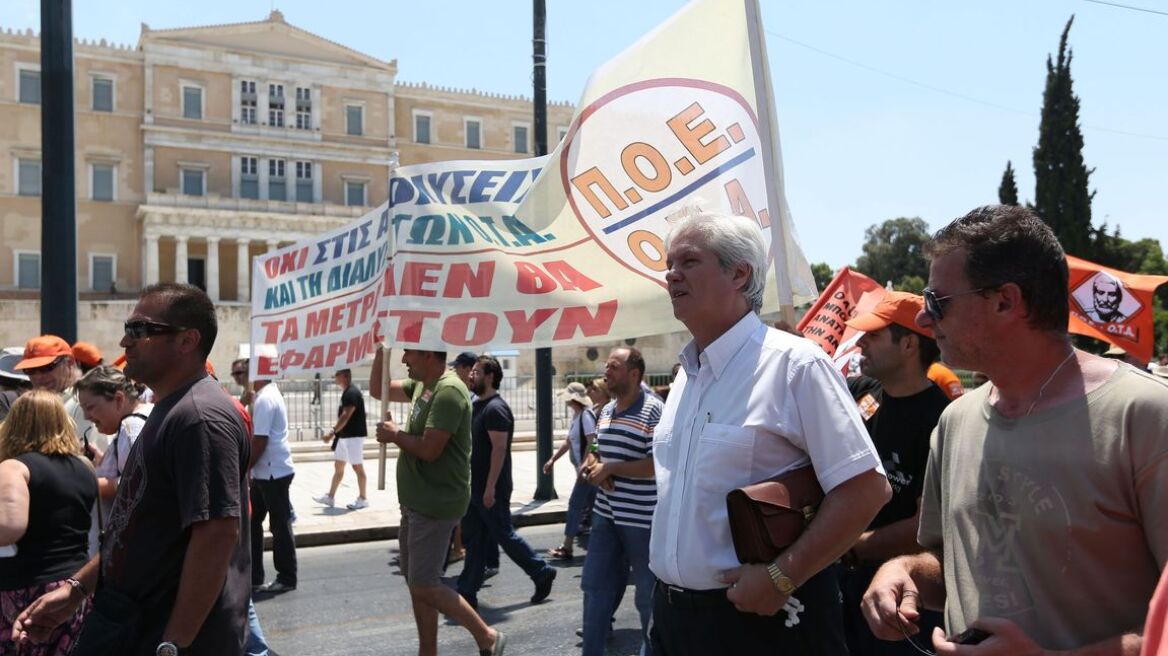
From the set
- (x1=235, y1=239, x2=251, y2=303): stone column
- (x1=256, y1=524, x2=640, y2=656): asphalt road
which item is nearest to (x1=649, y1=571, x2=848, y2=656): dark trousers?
(x1=256, y1=524, x2=640, y2=656): asphalt road

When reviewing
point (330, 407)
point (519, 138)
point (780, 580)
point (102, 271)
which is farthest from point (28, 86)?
point (780, 580)

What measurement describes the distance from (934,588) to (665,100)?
116 inches

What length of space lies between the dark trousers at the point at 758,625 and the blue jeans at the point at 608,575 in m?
2.38

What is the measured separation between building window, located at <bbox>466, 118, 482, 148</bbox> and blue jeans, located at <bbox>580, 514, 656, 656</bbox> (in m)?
61.8

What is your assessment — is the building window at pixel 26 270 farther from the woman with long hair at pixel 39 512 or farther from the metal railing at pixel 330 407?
the woman with long hair at pixel 39 512

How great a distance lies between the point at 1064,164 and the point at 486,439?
3865 cm

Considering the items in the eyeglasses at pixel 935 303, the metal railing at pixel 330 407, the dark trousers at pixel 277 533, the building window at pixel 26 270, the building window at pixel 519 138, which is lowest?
the metal railing at pixel 330 407

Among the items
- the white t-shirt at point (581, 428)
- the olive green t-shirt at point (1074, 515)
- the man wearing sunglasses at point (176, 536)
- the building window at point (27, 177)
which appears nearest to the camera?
the olive green t-shirt at point (1074, 515)

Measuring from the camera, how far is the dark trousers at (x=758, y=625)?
2.53m

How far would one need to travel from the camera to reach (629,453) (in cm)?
558

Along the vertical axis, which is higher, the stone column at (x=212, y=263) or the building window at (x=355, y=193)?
the building window at (x=355, y=193)

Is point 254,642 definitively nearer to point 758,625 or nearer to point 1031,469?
point 758,625

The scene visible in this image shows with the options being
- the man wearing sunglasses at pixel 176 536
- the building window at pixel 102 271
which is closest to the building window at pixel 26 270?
the building window at pixel 102 271

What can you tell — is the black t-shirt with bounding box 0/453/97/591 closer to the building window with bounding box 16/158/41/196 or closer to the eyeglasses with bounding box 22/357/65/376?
the eyeglasses with bounding box 22/357/65/376
